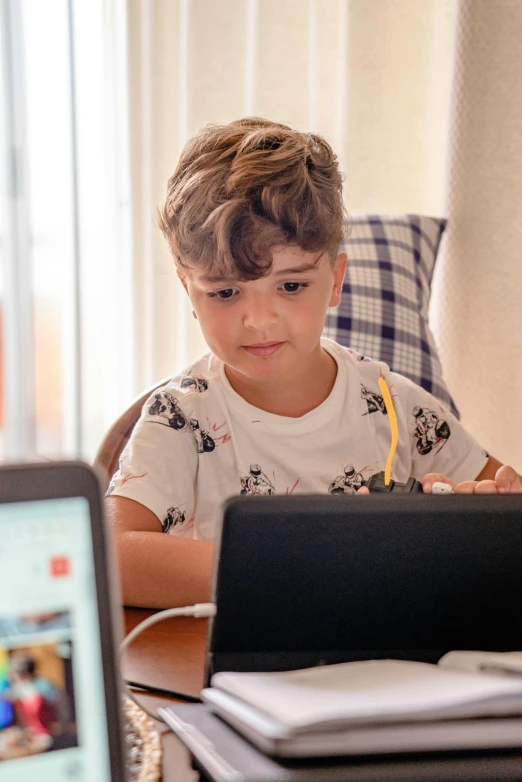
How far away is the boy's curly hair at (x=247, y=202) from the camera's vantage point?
1026 millimetres

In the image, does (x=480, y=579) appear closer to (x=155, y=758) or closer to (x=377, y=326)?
(x=155, y=758)

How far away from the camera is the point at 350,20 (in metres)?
2.09

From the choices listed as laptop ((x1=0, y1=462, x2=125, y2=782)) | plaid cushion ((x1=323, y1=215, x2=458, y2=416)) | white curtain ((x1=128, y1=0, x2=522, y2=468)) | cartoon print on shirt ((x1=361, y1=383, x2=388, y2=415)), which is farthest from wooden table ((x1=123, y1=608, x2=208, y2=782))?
white curtain ((x1=128, y1=0, x2=522, y2=468))

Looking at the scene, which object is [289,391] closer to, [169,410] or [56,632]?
[169,410]

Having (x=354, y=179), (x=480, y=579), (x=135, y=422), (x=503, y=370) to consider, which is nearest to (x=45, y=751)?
(x=480, y=579)

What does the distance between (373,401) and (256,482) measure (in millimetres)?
216

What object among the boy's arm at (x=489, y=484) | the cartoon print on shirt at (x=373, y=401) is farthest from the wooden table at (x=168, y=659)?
the cartoon print on shirt at (x=373, y=401)

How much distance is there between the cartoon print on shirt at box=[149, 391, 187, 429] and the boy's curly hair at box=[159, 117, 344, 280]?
0.58 ft

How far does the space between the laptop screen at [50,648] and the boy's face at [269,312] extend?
0.64 m

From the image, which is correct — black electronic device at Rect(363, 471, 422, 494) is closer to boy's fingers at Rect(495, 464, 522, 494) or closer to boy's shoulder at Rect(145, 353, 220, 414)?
boy's fingers at Rect(495, 464, 522, 494)

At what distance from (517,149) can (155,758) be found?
176 centimetres

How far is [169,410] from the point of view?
116cm

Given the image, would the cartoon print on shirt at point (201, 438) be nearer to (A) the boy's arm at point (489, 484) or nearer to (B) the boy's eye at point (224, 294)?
(B) the boy's eye at point (224, 294)

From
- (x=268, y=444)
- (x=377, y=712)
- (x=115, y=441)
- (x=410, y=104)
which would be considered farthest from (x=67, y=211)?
(x=377, y=712)
